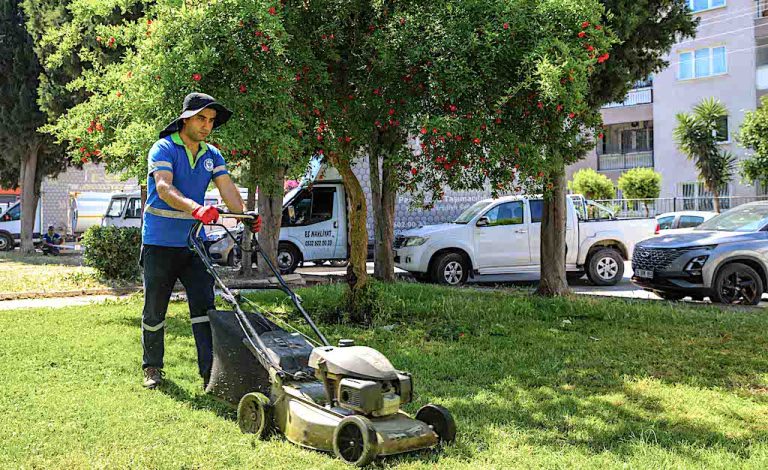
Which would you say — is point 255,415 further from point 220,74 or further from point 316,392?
point 220,74

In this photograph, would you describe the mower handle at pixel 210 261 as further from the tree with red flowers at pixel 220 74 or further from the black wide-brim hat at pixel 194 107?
the tree with red flowers at pixel 220 74

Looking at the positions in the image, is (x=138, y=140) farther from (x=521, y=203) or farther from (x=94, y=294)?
(x=521, y=203)

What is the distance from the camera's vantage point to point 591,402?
5.05 m

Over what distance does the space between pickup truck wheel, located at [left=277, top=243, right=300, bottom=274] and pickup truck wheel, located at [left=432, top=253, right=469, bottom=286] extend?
443cm

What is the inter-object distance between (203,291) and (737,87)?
32597 millimetres

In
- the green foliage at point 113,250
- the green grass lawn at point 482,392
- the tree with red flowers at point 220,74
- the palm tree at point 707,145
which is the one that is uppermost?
the palm tree at point 707,145

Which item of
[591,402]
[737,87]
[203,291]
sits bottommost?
[591,402]

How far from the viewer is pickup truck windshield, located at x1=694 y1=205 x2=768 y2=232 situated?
447 inches

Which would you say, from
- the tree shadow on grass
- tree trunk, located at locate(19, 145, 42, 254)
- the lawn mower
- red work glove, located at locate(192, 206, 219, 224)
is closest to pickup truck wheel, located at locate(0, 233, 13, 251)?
tree trunk, located at locate(19, 145, 42, 254)

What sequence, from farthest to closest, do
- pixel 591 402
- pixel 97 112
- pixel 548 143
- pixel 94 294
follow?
pixel 94 294 < pixel 97 112 < pixel 548 143 < pixel 591 402

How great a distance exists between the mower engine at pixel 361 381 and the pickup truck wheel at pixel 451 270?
993cm

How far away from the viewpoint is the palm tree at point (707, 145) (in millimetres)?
29594

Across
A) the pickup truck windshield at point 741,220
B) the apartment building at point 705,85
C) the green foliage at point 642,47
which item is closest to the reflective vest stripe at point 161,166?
the green foliage at point 642,47

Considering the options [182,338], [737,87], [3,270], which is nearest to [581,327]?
[182,338]
